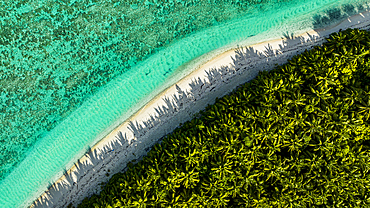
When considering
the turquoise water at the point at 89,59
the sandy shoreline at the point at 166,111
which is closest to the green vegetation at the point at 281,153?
the sandy shoreline at the point at 166,111

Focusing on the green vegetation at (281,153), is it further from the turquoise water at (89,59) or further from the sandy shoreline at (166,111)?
the turquoise water at (89,59)

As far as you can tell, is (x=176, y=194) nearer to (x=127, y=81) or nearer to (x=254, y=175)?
(x=254, y=175)

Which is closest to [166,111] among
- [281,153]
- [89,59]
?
[89,59]

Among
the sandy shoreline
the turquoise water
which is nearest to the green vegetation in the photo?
the sandy shoreline

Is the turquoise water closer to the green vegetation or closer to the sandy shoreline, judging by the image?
the sandy shoreline

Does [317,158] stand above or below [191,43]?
below

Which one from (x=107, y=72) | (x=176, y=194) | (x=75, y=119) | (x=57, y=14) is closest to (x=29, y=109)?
(x=75, y=119)
